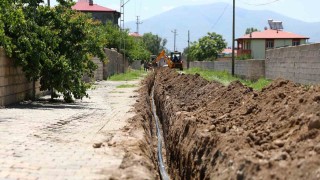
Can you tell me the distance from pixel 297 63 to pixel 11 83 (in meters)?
12.8

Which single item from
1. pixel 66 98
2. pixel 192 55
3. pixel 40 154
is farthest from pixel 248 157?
pixel 192 55

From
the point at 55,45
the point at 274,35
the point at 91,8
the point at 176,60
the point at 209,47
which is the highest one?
the point at 91,8

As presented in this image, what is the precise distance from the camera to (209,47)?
10600 cm

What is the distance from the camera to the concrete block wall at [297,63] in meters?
21.0

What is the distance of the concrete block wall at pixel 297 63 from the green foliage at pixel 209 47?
74.9 meters

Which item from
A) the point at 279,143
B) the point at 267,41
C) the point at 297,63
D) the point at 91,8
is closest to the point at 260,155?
the point at 279,143

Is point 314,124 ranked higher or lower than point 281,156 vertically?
higher

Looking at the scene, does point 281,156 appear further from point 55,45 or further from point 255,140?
point 55,45

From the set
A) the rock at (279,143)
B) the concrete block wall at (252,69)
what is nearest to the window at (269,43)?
the concrete block wall at (252,69)

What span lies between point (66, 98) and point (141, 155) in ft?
39.0

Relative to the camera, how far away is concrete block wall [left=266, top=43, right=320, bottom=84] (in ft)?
68.8

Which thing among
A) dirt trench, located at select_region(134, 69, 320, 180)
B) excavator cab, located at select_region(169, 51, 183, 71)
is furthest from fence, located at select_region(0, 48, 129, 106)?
excavator cab, located at select_region(169, 51, 183, 71)

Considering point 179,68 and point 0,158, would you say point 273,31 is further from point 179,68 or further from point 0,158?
point 0,158

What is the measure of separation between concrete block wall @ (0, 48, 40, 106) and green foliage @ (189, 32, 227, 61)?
283 feet
